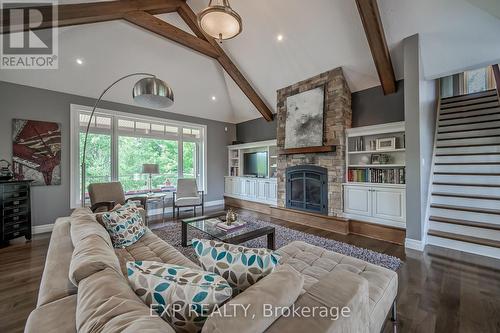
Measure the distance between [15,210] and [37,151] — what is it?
→ 114 cm

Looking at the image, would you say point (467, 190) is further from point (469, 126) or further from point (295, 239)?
point (295, 239)

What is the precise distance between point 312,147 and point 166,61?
3722 millimetres

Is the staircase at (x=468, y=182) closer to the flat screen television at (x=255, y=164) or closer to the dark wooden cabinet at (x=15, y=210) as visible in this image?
the flat screen television at (x=255, y=164)

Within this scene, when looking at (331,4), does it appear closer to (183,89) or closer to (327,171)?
(327,171)

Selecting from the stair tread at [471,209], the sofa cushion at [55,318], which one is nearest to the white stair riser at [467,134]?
the stair tread at [471,209]

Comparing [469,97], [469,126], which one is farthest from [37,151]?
[469,97]

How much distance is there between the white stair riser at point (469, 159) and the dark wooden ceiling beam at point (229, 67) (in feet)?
12.8

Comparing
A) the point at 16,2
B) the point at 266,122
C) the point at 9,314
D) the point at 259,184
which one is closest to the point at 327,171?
the point at 259,184

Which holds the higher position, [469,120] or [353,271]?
[469,120]

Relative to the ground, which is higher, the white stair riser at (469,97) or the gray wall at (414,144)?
the white stair riser at (469,97)

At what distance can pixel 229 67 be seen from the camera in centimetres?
517

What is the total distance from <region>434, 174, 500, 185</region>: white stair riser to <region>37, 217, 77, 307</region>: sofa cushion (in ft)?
17.0

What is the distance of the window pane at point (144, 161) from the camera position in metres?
4.96

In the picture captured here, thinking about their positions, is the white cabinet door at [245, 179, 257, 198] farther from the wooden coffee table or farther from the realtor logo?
the realtor logo
